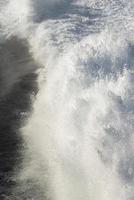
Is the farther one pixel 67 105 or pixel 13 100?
pixel 13 100

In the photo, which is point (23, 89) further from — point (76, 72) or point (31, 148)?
point (31, 148)

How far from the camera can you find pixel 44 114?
1446cm

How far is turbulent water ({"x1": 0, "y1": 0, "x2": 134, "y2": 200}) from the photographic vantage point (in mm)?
11758

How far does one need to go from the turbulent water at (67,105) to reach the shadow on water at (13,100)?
29mm

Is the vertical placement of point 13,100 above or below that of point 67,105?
below

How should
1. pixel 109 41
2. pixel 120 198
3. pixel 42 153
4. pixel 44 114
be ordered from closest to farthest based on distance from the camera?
pixel 120 198
pixel 42 153
pixel 44 114
pixel 109 41

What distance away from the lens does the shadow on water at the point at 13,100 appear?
12406mm

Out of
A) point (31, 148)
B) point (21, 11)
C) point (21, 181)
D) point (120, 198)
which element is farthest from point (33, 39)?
point (120, 198)

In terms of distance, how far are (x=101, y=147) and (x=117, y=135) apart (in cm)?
56

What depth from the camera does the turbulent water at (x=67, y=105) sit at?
463 inches

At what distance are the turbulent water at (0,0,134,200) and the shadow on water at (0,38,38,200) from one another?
0.03 meters

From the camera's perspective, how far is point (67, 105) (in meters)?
14.2

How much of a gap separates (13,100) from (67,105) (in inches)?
77.5

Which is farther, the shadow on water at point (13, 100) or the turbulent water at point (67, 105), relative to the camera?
the shadow on water at point (13, 100)
